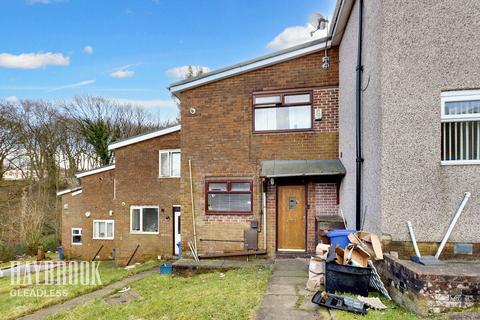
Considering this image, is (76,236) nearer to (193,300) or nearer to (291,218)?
(291,218)

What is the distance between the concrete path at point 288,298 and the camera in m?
3.80

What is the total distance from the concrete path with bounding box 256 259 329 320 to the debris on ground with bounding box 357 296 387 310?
590 mm

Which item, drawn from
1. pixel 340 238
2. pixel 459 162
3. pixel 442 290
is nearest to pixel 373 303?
pixel 442 290

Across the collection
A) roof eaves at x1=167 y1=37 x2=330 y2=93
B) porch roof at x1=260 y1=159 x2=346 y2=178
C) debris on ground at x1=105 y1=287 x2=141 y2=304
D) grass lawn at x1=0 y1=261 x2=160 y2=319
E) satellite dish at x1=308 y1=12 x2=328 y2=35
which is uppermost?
satellite dish at x1=308 y1=12 x2=328 y2=35

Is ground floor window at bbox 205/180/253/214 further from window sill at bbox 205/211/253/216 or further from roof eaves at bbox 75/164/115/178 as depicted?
roof eaves at bbox 75/164/115/178

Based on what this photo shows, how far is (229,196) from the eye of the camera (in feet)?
28.5

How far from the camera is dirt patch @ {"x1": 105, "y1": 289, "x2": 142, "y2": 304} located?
605 centimetres

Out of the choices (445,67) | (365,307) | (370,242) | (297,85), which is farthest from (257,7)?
(365,307)

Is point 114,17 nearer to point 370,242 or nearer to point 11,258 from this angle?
point 11,258

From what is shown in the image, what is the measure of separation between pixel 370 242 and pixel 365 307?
102 centimetres

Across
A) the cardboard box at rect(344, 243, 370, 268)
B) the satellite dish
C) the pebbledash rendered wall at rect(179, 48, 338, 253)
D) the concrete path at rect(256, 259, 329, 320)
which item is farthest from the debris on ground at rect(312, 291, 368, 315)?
the satellite dish

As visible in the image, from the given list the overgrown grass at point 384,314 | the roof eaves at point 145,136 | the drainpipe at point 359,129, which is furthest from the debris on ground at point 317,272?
the roof eaves at point 145,136

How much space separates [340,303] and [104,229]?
48.4 feet

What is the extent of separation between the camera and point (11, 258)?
1747 centimetres
